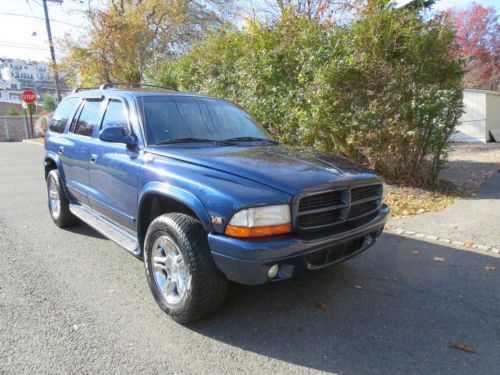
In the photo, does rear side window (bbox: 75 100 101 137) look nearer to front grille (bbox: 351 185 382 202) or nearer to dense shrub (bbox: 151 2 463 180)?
front grille (bbox: 351 185 382 202)

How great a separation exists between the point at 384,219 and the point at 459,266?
4.40 ft

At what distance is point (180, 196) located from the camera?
2.84m

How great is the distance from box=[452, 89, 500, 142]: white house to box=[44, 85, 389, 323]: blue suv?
16.7m

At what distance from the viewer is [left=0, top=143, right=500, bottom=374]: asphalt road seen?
257cm

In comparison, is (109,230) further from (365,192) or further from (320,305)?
(365,192)

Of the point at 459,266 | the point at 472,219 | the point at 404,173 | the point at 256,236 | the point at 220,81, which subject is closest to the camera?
the point at 256,236

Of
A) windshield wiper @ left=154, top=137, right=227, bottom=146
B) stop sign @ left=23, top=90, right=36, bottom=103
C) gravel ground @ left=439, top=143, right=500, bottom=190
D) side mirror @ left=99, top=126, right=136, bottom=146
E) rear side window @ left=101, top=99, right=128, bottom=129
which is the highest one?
stop sign @ left=23, top=90, right=36, bottom=103

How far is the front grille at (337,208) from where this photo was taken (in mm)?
2742

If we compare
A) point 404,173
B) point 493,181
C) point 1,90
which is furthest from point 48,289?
point 1,90

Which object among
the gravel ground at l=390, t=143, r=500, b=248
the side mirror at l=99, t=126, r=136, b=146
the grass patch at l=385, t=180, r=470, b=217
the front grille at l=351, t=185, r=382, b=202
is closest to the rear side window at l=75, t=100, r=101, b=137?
the side mirror at l=99, t=126, r=136, b=146

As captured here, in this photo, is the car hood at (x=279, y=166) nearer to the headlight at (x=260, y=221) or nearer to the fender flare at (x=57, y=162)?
the headlight at (x=260, y=221)

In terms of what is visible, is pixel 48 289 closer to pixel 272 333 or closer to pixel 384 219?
pixel 272 333

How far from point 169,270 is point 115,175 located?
115 cm

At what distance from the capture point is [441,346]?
2727 mm
